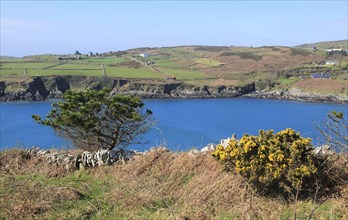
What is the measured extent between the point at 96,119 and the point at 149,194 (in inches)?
217

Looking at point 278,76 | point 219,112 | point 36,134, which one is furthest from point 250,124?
point 278,76

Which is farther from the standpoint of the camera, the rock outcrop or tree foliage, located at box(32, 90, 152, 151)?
the rock outcrop

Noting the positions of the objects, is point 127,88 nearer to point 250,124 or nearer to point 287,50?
point 250,124

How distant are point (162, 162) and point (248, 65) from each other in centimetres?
11981

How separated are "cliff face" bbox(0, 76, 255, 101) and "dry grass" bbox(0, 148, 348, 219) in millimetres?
84150

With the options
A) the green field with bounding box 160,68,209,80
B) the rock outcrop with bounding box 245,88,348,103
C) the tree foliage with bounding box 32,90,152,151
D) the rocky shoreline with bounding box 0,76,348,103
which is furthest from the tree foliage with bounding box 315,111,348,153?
the green field with bounding box 160,68,209,80

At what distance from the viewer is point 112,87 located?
95.9m

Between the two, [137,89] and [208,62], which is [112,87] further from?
[208,62]

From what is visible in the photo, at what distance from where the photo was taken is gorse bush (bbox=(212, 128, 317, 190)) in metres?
7.07

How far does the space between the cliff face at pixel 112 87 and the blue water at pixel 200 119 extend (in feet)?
13.3

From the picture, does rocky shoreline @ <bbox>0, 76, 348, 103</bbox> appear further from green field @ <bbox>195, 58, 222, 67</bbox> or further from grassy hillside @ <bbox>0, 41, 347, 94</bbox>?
green field @ <bbox>195, 58, 222, 67</bbox>

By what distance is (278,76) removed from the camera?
4331 inches

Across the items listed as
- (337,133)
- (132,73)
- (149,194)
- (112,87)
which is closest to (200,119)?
(112,87)

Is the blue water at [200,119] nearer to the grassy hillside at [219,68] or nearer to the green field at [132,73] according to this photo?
the grassy hillside at [219,68]
